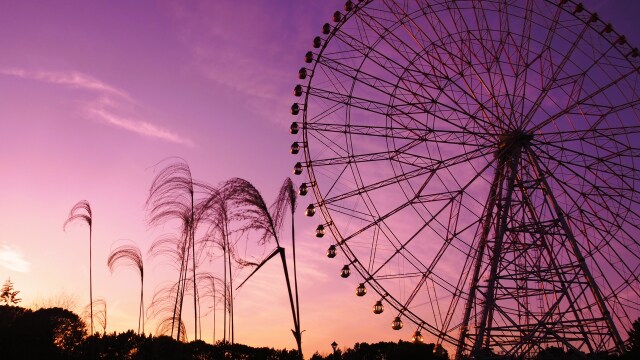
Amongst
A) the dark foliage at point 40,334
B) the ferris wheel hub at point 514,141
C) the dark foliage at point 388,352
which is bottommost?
the dark foliage at point 388,352

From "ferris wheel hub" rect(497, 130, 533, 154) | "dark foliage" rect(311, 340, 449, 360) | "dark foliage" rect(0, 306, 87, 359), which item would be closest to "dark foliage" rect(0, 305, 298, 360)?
"dark foliage" rect(0, 306, 87, 359)

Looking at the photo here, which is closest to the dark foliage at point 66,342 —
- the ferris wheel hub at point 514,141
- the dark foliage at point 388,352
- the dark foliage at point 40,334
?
the dark foliage at point 40,334

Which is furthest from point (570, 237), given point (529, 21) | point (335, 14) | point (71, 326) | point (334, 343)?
point (71, 326)

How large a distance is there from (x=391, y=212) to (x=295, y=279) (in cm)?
777

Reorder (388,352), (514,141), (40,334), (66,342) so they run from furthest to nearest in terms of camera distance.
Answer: (388,352) < (514,141) < (66,342) < (40,334)

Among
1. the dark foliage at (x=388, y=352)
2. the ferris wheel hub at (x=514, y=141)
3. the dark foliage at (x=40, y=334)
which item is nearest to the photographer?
the dark foliage at (x=40, y=334)

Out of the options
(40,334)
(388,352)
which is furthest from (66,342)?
(388,352)

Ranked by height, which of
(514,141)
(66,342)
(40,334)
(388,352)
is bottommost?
(388,352)

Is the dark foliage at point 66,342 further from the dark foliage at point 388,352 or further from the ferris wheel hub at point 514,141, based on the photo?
the ferris wheel hub at point 514,141

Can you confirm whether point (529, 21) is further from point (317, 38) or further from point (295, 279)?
point (295, 279)

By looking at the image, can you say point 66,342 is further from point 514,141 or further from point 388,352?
point 514,141

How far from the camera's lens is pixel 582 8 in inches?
864

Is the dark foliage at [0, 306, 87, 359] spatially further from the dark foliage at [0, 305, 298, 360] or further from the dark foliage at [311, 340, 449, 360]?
the dark foliage at [311, 340, 449, 360]

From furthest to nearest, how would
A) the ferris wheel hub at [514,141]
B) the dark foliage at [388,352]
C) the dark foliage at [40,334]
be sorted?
1. the dark foliage at [388,352]
2. the ferris wheel hub at [514,141]
3. the dark foliage at [40,334]
